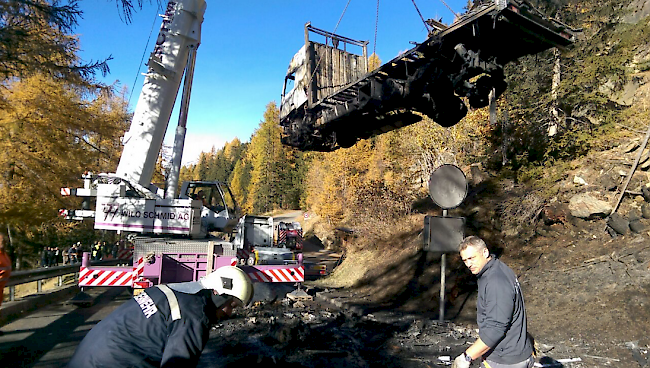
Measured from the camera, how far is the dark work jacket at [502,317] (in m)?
3.07

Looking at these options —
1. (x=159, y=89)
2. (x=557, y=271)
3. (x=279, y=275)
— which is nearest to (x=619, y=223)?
(x=557, y=271)

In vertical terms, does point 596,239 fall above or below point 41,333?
above

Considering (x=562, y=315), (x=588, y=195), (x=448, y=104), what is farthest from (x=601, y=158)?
(x=448, y=104)

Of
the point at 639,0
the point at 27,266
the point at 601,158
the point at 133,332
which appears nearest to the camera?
the point at 133,332

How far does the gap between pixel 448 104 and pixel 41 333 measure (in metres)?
7.77

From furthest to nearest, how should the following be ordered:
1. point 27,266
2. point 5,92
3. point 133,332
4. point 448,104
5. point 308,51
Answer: point 27,266 < point 5,92 < point 308,51 < point 448,104 < point 133,332

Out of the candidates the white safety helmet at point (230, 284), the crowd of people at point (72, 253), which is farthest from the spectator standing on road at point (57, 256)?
the white safety helmet at point (230, 284)

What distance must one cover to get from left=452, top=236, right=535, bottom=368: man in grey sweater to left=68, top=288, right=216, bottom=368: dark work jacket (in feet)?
6.28

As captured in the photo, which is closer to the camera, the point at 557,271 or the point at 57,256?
the point at 557,271

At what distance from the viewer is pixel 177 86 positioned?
1010cm

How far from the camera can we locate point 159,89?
31.9 feet

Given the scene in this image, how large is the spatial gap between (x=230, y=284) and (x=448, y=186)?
5.47m

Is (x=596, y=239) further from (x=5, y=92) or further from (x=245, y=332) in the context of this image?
(x=5, y=92)

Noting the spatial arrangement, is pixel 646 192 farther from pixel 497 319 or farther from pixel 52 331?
pixel 52 331
